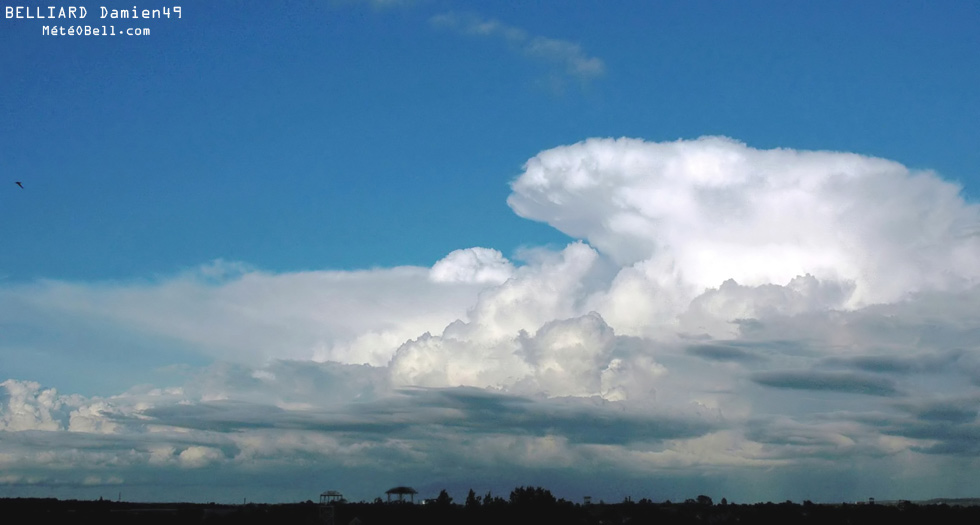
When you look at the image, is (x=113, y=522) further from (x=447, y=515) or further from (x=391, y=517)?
(x=447, y=515)

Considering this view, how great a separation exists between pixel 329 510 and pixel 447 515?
80681mm

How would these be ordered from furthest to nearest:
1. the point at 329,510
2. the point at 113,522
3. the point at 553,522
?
the point at 113,522 < the point at 553,522 < the point at 329,510

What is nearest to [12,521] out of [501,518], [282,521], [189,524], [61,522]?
[61,522]

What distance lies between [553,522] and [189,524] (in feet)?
273

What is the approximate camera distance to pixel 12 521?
191m

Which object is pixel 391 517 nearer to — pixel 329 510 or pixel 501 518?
pixel 501 518

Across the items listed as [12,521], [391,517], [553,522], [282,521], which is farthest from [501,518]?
[12,521]

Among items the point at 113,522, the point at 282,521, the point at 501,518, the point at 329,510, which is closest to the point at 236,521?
the point at 282,521

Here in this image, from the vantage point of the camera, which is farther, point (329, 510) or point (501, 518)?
point (501, 518)

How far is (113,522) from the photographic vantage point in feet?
617

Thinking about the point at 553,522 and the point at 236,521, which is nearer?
the point at 553,522

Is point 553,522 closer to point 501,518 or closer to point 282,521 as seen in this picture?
point 501,518

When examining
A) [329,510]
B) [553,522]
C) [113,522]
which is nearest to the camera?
[329,510]

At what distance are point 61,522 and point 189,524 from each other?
25778 mm
